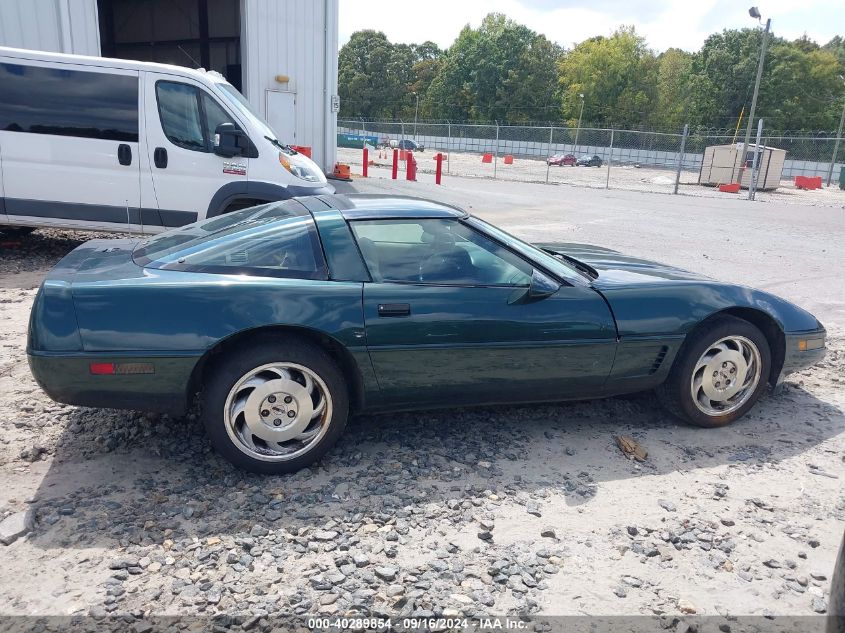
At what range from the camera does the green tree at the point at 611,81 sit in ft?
233

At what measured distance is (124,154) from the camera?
715 cm

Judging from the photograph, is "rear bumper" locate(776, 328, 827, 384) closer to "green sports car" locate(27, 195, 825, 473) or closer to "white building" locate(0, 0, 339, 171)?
"green sports car" locate(27, 195, 825, 473)

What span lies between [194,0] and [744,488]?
74.3ft

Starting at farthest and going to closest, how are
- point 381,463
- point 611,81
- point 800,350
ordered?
point 611,81, point 800,350, point 381,463

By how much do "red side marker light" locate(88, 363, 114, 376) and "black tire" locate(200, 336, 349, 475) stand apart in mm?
427

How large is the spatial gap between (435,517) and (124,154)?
19.5 ft

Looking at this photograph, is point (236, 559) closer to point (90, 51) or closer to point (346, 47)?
point (90, 51)

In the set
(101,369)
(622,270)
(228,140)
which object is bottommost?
(101,369)

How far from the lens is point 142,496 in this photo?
3.06 meters

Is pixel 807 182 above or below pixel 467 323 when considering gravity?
below

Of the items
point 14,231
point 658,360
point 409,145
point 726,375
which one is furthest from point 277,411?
point 409,145

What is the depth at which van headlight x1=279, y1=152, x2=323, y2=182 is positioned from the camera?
7430 mm

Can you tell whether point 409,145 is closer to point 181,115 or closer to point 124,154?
point 181,115

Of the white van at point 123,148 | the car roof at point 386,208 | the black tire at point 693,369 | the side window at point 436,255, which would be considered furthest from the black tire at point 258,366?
the white van at point 123,148
